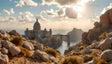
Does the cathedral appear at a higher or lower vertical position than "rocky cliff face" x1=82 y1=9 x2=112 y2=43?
lower

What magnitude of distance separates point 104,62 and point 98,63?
19.6 inches

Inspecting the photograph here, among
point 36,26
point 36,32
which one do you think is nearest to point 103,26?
point 36,32

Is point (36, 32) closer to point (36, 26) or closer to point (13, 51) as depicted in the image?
point (36, 26)

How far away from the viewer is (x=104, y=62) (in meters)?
8.30

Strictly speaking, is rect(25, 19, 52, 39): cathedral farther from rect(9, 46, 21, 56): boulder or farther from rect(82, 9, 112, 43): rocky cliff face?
rect(9, 46, 21, 56): boulder

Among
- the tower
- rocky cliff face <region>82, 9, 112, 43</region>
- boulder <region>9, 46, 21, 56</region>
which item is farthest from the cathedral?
boulder <region>9, 46, 21, 56</region>

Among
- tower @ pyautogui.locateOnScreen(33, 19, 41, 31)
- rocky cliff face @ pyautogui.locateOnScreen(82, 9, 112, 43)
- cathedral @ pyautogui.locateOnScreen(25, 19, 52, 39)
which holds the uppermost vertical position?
rocky cliff face @ pyautogui.locateOnScreen(82, 9, 112, 43)

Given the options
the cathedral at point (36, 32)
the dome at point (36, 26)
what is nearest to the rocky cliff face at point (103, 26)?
the cathedral at point (36, 32)

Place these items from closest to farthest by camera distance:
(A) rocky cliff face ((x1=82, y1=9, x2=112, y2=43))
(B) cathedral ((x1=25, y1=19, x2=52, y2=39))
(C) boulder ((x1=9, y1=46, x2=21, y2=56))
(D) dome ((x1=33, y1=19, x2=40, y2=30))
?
(C) boulder ((x1=9, y1=46, x2=21, y2=56)) < (A) rocky cliff face ((x1=82, y1=9, x2=112, y2=43)) < (B) cathedral ((x1=25, y1=19, x2=52, y2=39)) < (D) dome ((x1=33, y1=19, x2=40, y2=30))

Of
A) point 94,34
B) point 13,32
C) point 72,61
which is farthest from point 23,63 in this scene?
point 94,34

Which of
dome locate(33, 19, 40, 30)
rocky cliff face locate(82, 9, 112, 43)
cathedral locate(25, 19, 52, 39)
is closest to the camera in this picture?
rocky cliff face locate(82, 9, 112, 43)

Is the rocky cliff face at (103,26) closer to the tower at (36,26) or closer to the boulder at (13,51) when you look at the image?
the boulder at (13,51)

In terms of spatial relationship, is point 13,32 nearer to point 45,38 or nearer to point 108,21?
point 108,21

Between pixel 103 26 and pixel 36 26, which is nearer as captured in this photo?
pixel 103 26
